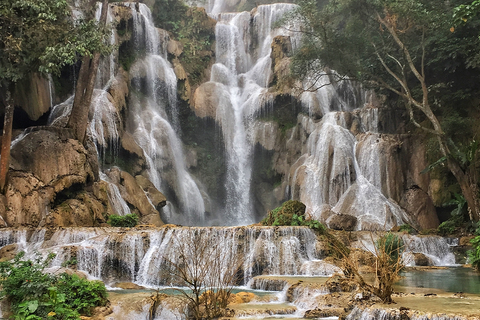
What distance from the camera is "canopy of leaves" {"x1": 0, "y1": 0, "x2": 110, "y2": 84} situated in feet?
49.2

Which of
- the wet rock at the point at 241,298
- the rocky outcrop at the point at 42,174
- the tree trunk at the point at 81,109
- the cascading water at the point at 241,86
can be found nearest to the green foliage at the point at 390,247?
the wet rock at the point at 241,298

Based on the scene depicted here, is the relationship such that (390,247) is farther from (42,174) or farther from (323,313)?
(42,174)

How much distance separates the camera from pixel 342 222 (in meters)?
18.7

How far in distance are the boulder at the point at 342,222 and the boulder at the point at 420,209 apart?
3481 millimetres

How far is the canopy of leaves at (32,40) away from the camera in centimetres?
1498

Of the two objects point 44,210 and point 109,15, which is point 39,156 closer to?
point 44,210

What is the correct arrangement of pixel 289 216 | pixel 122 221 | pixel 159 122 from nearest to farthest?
pixel 289 216, pixel 122 221, pixel 159 122

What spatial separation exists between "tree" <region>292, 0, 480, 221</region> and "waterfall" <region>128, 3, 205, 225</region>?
8.81m

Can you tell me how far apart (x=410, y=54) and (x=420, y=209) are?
7.89 metres

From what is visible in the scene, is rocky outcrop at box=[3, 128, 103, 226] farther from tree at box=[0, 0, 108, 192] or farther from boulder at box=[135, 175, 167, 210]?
boulder at box=[135, 175, 167, 210]

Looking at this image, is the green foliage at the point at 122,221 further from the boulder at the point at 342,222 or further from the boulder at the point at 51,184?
the boulder at the point at 342,222

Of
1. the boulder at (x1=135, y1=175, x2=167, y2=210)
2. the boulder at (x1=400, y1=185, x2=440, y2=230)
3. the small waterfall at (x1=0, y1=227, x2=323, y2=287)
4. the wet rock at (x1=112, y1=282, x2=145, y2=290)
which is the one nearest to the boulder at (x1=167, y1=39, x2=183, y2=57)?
the boulder at (x1=135, y1=175, x2=167, y2=210)

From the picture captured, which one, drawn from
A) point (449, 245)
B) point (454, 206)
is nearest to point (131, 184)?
point (449, 245)

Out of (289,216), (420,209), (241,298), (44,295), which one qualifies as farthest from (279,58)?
(44,295)
